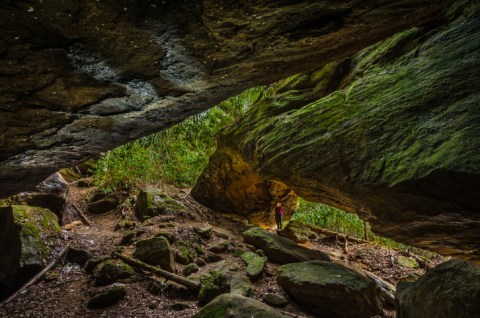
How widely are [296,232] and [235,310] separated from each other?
722 cm

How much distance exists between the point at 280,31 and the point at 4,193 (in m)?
6.27

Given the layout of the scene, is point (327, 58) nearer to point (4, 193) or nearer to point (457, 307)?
point (457, 307)

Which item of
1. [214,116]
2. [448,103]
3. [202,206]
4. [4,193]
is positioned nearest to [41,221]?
[4,193]

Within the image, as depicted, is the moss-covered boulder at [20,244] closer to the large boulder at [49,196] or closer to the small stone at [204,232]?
the large boulder at [49,196]

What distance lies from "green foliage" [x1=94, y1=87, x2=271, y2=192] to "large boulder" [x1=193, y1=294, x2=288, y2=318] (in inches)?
286

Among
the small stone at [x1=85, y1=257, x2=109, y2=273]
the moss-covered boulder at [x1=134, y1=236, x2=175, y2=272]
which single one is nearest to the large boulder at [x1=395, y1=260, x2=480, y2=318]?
the moss-covered boulder at [x1=134, y1=236, x2=175, y2=272]

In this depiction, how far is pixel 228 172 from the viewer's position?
11.3 meters

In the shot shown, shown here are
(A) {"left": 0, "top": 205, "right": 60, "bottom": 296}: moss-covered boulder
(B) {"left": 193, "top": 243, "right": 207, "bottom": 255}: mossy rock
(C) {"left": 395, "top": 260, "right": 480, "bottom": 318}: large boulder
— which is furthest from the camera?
(B) {"left": 193, "top": 243, "right": 207, "bottom": 255}: mossy rock

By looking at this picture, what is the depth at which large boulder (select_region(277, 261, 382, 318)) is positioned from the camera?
19.5 ft

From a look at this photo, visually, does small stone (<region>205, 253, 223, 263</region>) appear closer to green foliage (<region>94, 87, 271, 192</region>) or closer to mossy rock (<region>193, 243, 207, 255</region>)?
mossy rock (<region>193, 243, 207, 255</region>)

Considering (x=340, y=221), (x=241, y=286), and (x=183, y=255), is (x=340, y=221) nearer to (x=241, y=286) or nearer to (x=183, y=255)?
(x=241, y=286)

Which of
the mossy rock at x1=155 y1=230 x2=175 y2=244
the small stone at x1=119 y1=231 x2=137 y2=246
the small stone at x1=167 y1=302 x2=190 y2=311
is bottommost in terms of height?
the small stone at x1=167 y1=302 x2=190 y2=311

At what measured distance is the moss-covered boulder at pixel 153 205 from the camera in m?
9.28

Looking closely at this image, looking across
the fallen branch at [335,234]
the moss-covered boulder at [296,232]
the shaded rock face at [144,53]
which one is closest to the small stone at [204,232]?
the moss-covered boulder at [296,232]
